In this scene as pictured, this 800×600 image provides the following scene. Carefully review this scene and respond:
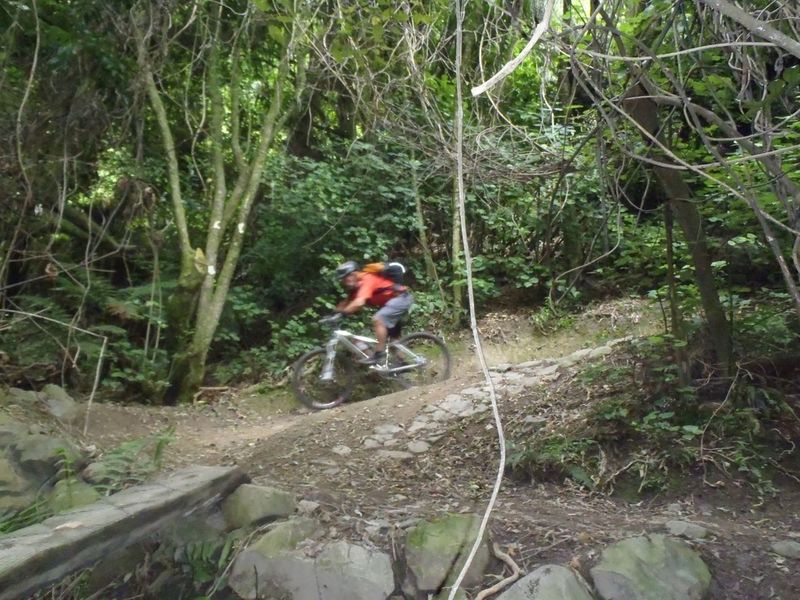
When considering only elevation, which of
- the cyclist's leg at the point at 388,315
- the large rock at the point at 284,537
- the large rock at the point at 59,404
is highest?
the cyclist's leg at the point at 388,315

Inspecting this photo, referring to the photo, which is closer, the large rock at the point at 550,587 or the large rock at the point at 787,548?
the large rock at the point at 550,587

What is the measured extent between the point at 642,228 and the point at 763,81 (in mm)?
4395

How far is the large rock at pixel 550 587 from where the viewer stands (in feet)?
10.9

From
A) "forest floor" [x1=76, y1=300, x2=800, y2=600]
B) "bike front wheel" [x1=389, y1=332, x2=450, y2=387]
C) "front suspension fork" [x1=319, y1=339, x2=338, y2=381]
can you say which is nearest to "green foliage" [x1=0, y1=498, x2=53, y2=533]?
"forest floor" [x1=76, y1=300, x2=800, y2=600]

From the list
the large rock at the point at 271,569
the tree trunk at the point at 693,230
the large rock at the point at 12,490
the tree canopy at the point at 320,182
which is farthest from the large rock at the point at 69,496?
the tree trunk at the point at 693,230

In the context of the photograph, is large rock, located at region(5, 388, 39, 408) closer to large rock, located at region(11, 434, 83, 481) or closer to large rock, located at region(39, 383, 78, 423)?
large rock, located at region(39, 383, 78, 423)

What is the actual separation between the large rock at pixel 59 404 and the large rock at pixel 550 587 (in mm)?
4235

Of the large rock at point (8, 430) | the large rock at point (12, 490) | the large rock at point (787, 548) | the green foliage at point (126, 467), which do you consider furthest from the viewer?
the large rock at point (8, 430)

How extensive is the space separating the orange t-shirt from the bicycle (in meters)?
0.42

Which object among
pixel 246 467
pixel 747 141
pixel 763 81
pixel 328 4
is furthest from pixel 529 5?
pixel 246 467

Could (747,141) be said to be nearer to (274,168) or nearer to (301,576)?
(301,576)

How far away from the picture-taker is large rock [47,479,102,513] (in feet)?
12.9

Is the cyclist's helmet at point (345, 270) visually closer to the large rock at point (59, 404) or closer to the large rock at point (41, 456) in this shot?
the large rock at point (59, 404)

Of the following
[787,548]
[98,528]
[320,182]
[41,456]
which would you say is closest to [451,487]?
[787,548]
